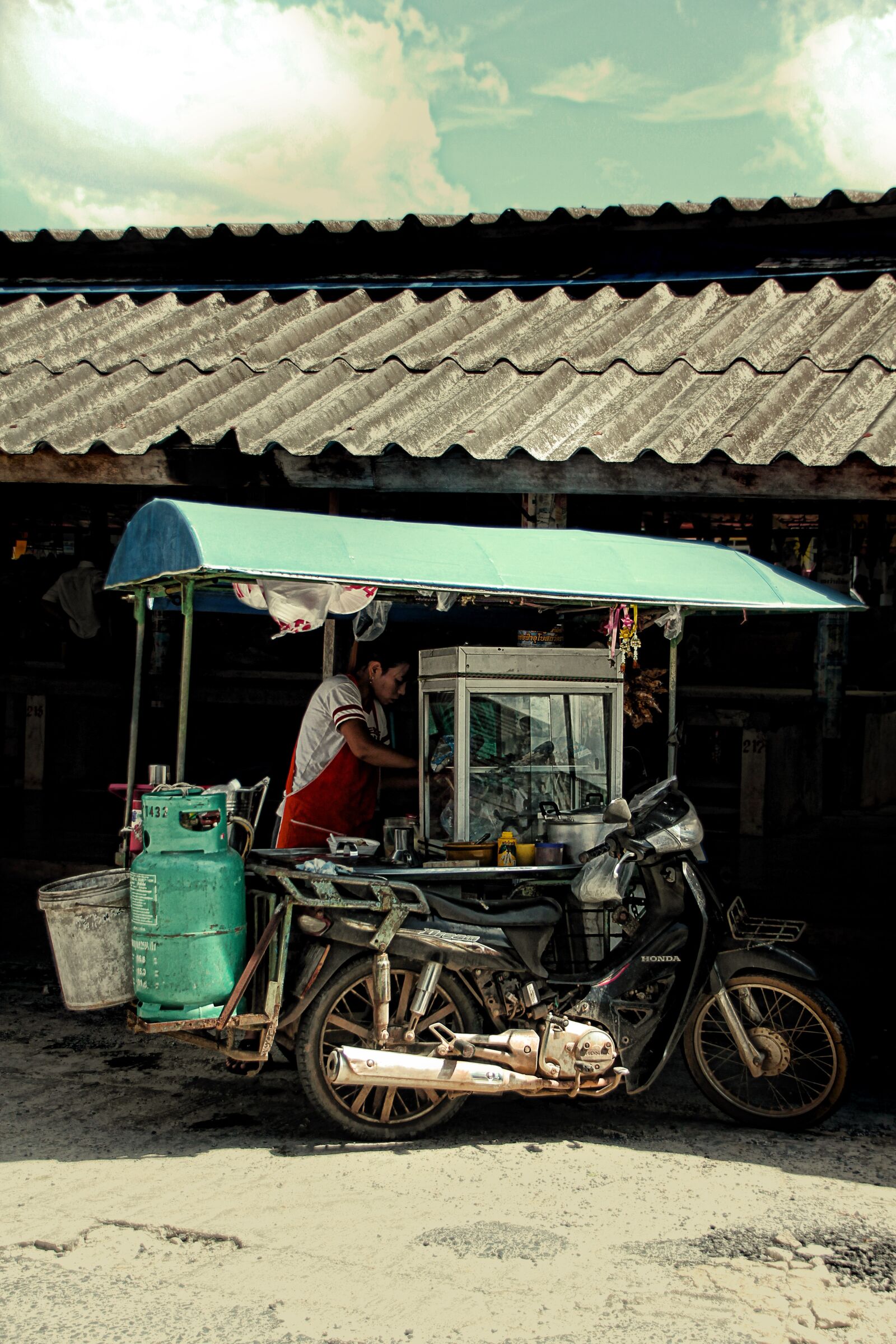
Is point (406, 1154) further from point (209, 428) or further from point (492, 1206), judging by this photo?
point (209, 428)

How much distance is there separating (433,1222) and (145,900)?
1540 millimetres

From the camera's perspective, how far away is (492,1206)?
401 cm

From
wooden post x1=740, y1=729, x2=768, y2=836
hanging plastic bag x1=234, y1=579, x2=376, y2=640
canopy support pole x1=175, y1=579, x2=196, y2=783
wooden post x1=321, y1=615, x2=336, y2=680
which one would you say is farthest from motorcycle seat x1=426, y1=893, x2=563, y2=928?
wooden post x1=740, y1=729, x2=768, y2=836

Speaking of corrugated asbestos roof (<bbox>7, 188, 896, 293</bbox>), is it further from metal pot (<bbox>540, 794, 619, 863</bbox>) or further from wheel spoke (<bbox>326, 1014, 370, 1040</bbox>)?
wheel spoke (<bbox>326, 1014, 370, 1040</bbox>)

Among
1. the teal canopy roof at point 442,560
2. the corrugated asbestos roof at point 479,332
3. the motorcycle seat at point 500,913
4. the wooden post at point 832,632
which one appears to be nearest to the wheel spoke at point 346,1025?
the motorcycle seat at point 500,913

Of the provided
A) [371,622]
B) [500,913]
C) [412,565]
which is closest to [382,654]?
[371,622]

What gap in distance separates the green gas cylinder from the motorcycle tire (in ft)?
1.28

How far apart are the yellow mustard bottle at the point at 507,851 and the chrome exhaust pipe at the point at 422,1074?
0.87m

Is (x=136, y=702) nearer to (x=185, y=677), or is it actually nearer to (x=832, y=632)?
(x=185, y=677)

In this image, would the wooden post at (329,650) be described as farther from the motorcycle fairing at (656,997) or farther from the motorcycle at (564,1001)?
the motorcycle fairing at (656,997)

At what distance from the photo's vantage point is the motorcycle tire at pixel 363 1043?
4531mm

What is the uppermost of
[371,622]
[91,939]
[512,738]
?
[371,622]

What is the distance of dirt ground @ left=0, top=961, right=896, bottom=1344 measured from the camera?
327 centimetres

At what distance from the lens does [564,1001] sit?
477 cm
